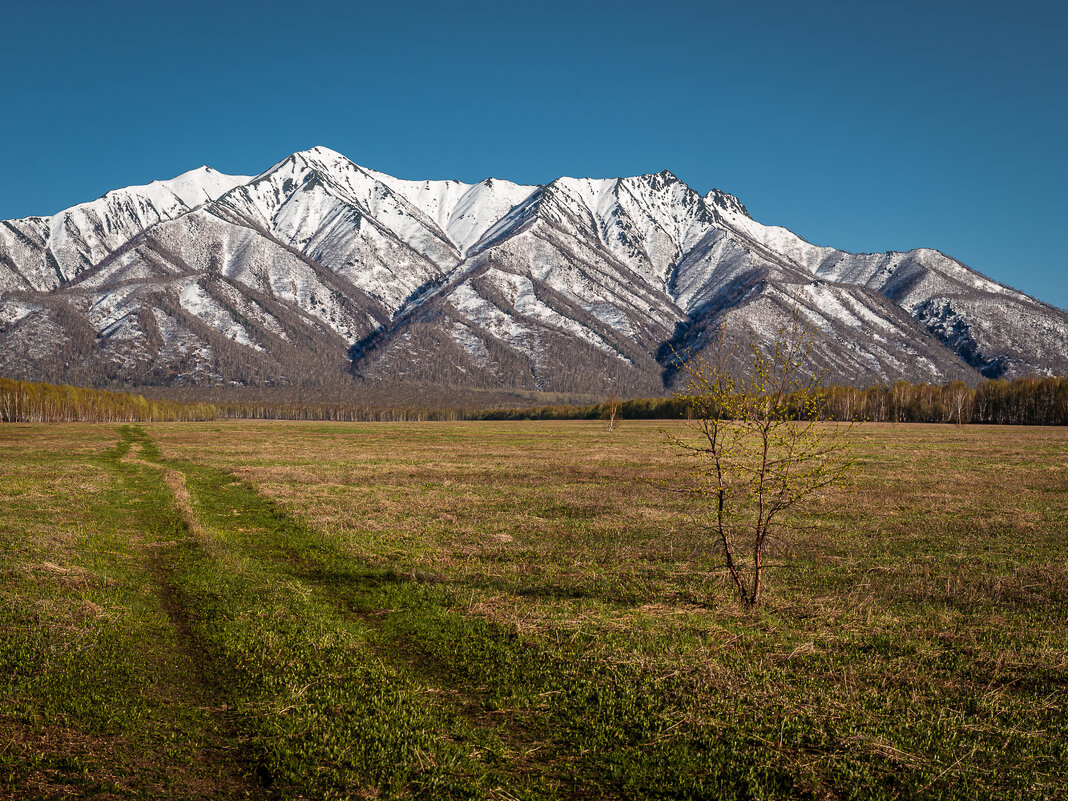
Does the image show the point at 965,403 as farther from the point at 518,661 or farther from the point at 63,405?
the point at 63,405

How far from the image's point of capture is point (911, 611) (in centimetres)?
1485

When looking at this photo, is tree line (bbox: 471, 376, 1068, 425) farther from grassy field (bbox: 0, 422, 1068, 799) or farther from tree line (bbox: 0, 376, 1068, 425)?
grassy field (bbox: 0, 422, 1068, 799)

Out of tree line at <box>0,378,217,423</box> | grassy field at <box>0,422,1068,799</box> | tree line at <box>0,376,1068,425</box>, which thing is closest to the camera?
grassy field at <box>0,422,1068,799</box>

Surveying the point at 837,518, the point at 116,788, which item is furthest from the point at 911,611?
the point at 116,788

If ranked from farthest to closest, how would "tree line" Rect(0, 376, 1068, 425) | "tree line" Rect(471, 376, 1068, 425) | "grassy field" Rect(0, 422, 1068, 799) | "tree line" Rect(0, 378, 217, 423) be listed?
"tree line" Rect(0, 378, 217, 423) → "tree line" Rect(0, 376, 1068, 425) → "tree line" Rect(471, 376, 1068, 425) → "grassy field" Rect(0, 422, 1068, 799)

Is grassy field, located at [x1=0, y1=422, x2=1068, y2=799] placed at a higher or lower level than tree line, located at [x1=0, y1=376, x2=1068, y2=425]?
lower

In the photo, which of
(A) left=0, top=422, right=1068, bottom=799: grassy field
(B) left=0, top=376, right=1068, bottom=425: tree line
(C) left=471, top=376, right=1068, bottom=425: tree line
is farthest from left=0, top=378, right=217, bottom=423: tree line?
(A) left=0, top=422, right=1068, bottom=799: grassy field

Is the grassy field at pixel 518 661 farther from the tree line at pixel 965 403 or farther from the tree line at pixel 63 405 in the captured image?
the tree line at pixel 63 405

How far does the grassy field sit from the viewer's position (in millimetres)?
8031

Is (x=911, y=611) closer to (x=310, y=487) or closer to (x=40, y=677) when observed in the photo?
(x=40, y=677)

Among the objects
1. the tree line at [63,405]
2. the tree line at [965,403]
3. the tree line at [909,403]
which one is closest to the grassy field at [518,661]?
the tree line at [965,403]

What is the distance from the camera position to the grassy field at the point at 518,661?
26.3 feet

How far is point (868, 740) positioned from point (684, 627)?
5.01 metres

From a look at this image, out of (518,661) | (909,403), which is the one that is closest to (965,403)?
(909,403)
